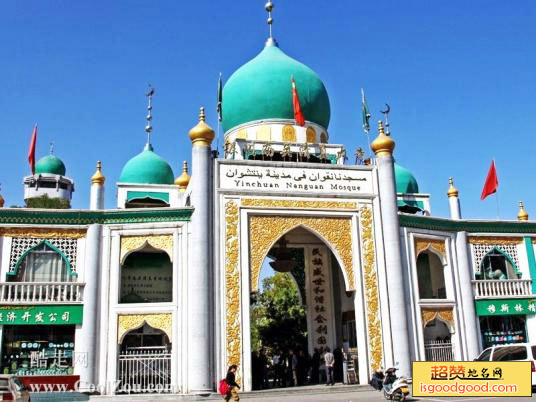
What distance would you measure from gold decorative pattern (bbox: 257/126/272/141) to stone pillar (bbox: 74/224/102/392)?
5530 millimetres

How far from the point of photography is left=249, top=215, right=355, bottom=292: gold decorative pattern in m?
14.2


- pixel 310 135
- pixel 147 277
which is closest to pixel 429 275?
pixel 310 135

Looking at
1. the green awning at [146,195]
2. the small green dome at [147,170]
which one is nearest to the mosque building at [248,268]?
the green awning at [146,195]

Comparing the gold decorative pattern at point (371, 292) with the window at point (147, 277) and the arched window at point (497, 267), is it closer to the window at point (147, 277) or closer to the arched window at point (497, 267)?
the arched window at point (497, 267)

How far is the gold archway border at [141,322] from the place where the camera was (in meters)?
13.4

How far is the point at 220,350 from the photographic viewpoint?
43.3ft

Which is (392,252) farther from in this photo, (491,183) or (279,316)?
(279,316)

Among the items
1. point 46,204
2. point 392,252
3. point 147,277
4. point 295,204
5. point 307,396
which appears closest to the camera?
point 307,396

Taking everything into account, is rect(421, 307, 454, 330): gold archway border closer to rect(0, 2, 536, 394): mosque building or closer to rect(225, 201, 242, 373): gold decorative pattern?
rect(0, 2, 536, 394): mosque building

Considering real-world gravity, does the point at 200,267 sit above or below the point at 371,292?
above

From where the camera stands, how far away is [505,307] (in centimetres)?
1602

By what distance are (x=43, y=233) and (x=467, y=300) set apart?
428 inches

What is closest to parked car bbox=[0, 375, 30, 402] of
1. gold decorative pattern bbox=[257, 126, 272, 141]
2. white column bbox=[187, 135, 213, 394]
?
white column bbox=[187, 135, 213, 394]

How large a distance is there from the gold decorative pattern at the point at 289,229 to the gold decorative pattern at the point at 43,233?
4.06 m
